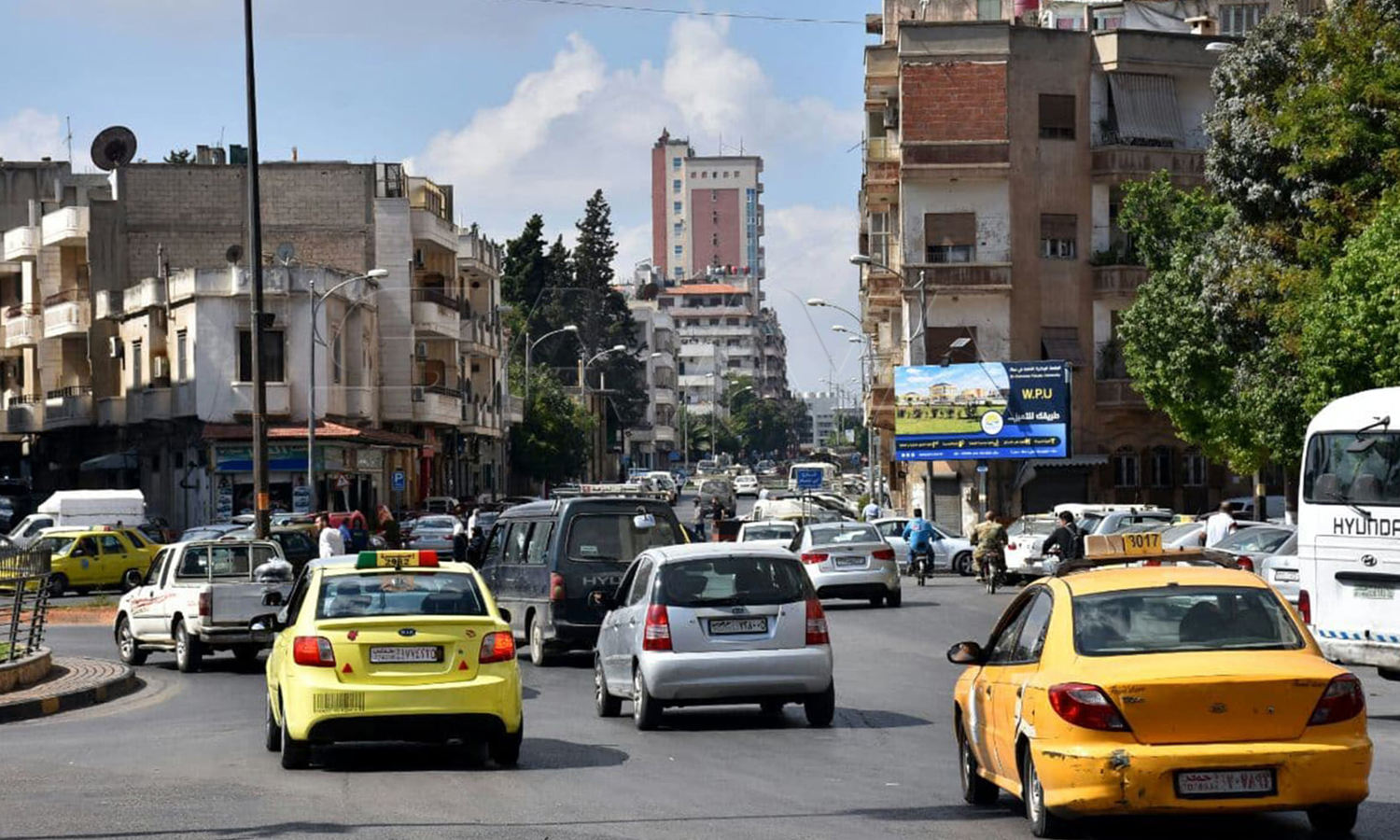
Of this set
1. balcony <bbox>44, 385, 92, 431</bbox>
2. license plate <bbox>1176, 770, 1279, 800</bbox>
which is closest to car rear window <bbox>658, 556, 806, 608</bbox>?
license plate <bbox>1176, 770, 1279, 800</bbox>

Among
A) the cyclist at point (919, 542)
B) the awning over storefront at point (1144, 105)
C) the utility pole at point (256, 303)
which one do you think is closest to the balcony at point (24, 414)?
the awning over storefront at point (1144, 105)

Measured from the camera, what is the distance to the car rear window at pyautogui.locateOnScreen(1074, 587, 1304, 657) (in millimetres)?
10625

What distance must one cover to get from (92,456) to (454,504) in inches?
636

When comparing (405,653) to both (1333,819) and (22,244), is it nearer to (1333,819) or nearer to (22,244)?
(1333,819)

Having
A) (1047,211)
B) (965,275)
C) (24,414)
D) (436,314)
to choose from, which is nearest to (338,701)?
(965,275)

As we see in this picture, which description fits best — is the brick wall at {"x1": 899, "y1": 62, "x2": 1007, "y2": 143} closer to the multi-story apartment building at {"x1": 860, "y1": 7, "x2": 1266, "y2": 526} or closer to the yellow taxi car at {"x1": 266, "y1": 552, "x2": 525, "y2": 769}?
the multi-story apartment building at {"x1": 860, "y1": 7, "x2": 1266, "y2": 526}

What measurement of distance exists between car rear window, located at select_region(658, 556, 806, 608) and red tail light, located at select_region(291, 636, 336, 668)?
3753mm

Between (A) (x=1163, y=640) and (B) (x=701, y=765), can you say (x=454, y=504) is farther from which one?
(A) (x=1163, y=640)

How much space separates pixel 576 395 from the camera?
138m

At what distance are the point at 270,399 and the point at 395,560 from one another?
53.6 metres

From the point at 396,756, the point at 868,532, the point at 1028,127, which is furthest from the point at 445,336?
the point at 396,756

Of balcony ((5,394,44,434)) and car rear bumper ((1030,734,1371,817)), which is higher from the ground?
balcony ((5,394,44,434))

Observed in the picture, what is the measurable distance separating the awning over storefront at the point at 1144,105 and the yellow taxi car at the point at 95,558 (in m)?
34.3

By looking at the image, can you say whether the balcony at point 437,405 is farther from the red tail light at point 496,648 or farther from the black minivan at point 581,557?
the red tail light at point 496,648
